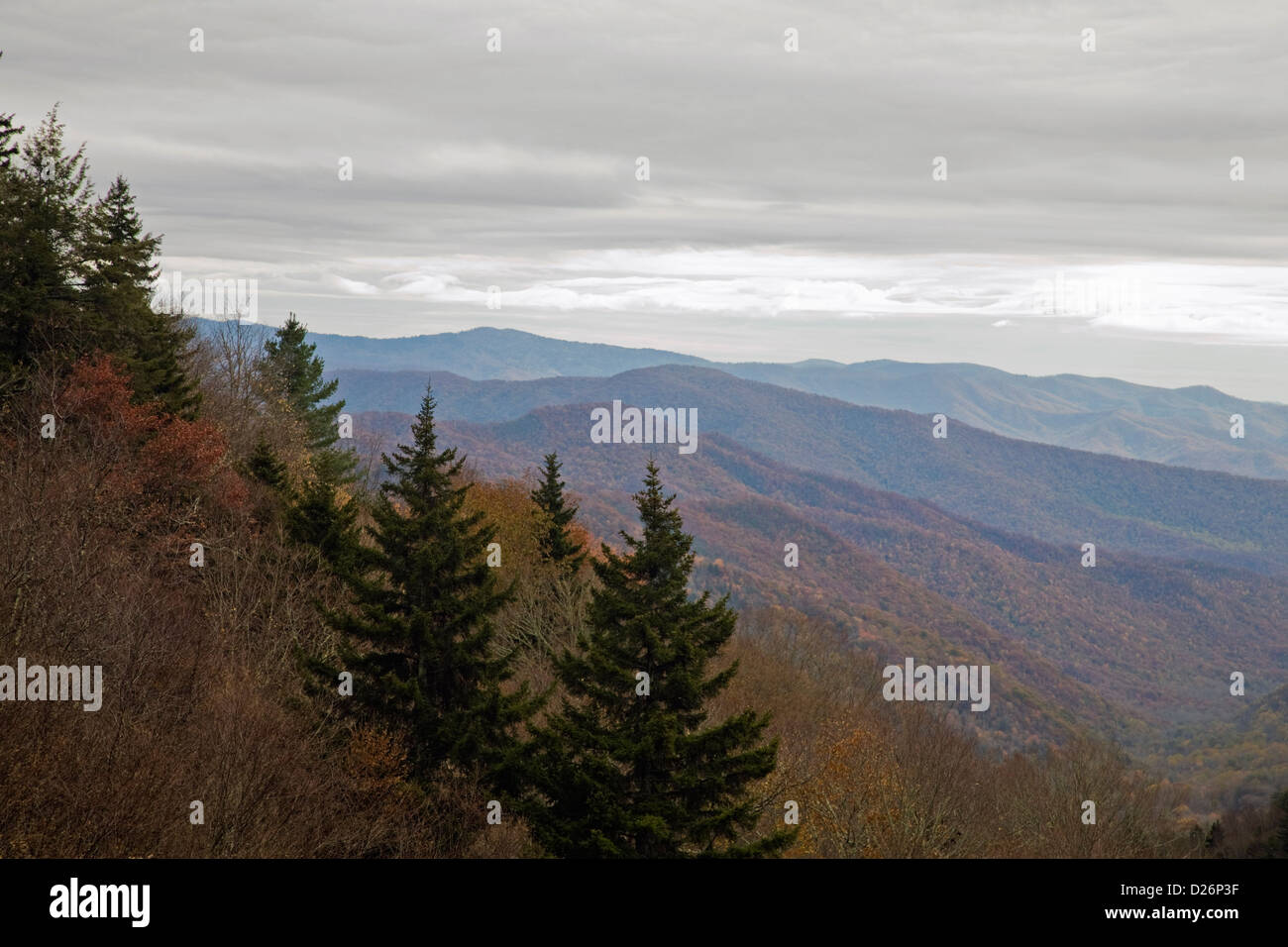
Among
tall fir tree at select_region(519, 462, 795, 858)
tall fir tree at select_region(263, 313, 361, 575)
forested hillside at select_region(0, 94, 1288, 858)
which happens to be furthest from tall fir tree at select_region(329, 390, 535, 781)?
tall fir tree at select_region(263, 313, 361, 575)

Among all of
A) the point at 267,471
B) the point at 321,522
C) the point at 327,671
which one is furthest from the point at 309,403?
the point at 327,671

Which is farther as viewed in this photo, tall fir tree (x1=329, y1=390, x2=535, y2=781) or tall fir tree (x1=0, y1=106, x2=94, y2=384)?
tall fir tree (x1=0, y1=106, x2=94, y2=384)

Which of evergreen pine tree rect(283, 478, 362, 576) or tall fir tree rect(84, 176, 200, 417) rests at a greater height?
tall fir tree rect(84, 176, 200, 417)

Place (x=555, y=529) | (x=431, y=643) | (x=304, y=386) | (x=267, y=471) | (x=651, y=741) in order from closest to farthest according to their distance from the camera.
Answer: (x=651, y=741) → (x=431, y=643) → (x=267, y=471) → (x=555, y=529) → (x=304, y=386)

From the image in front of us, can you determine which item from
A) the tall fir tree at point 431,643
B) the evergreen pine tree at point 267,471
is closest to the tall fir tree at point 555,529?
the evergreen pine tree at point 267,471

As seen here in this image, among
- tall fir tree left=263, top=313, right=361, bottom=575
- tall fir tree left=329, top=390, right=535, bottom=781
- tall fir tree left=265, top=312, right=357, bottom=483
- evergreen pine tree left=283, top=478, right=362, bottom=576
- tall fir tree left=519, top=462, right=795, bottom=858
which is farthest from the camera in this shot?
tall fir tree left=265, top=312, right=357, bottom=483

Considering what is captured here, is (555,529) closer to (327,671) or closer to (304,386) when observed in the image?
(327,671)

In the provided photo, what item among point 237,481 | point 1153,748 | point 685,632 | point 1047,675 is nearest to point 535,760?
point 685,632

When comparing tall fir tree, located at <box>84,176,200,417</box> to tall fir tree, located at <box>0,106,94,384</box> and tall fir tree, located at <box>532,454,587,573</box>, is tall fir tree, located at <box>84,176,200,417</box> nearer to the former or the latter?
tall fir tree, located at <box>0,106,94,384</box>
